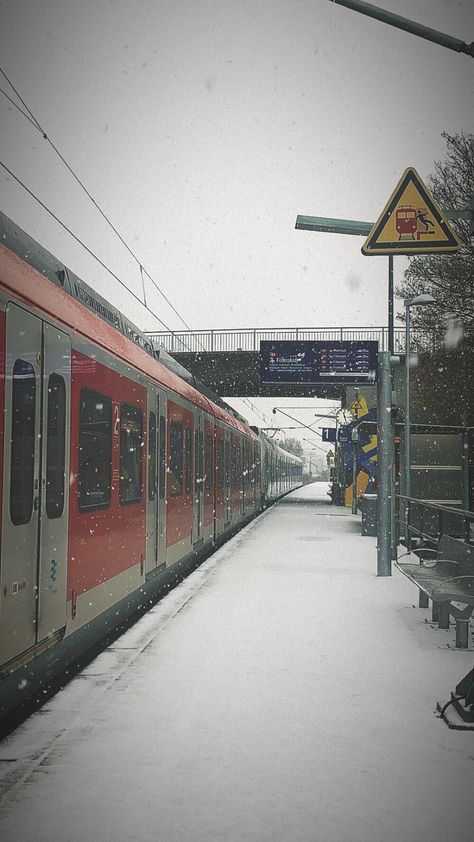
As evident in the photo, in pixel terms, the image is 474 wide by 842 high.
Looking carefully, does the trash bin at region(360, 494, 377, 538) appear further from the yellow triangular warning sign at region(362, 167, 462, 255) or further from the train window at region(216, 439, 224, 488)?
the yellow triangular warning sign at region(362, 167, 462, 255)

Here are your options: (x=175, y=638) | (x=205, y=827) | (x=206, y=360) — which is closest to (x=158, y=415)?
(x=175, y=638)

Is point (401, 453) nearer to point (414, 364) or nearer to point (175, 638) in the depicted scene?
point (414, 364)

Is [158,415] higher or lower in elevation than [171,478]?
higher

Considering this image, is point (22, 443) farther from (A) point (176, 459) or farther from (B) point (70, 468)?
(A) point (176, 459)

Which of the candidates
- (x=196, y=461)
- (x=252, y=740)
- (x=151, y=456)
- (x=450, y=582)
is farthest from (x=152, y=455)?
(x=252, y=740)

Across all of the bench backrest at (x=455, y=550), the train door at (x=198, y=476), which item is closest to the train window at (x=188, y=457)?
the train door at (x=198, y=476)

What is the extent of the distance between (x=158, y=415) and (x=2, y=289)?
17.7ft

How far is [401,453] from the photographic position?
57.9 feet

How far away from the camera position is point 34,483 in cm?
519

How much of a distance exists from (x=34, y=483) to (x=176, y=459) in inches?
251

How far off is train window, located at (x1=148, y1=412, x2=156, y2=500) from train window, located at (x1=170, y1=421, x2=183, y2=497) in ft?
4.41

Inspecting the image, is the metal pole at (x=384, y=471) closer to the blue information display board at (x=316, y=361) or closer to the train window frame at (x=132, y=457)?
the train window frame at (x=132, y=457)

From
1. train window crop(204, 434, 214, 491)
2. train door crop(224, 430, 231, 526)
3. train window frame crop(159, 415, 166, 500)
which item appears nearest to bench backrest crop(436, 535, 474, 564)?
train window frame crop(159, 415, 166, 500)

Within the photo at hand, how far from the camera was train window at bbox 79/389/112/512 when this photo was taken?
6.41m
